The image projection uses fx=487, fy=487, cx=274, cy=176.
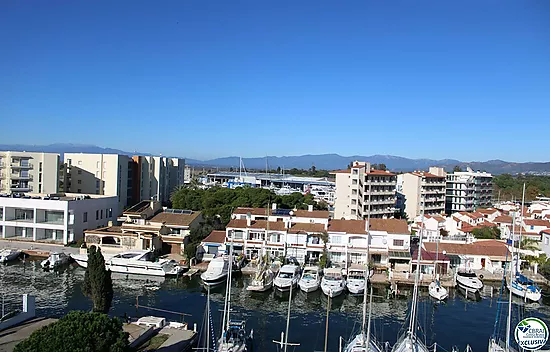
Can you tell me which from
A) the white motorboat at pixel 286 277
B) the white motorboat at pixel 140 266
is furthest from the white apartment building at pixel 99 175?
the white motorboat at pixel 286 277

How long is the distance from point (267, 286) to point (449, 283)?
10.9 m

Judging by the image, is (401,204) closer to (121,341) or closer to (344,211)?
(344,211)

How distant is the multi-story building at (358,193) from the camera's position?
4562 centimetres

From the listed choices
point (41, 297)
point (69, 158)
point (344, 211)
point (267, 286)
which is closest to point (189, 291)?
point (267, 286)

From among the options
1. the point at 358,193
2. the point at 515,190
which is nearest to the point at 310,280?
the point at 358,193

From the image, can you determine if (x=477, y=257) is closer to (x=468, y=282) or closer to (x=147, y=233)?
(x=468, y=282)

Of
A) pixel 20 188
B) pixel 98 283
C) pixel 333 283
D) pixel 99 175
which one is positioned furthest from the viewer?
pixel 99 175

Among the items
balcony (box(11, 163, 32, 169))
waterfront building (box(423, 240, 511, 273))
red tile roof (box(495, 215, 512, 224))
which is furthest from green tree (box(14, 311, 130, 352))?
red tile roof (box(495, 215, 512, 224))

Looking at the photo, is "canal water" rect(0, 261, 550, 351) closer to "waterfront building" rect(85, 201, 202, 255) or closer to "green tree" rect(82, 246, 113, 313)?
"green tree" rect(82, 246, 113, 313)

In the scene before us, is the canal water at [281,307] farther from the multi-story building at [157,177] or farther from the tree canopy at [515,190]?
the tree canopy at [515,190]

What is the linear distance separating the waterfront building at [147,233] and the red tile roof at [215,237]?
1.93 m

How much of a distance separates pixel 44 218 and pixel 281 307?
829 inches

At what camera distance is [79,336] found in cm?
1189

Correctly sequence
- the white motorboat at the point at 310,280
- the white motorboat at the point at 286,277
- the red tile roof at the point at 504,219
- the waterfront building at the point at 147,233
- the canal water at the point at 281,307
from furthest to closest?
the red tile roof at the point at 504,219, the waterfront building at the point at 147,233, the white motorboat at the point at 286,277, the white motorboat at the point at 310,280, the canal water at the point at 281,307
